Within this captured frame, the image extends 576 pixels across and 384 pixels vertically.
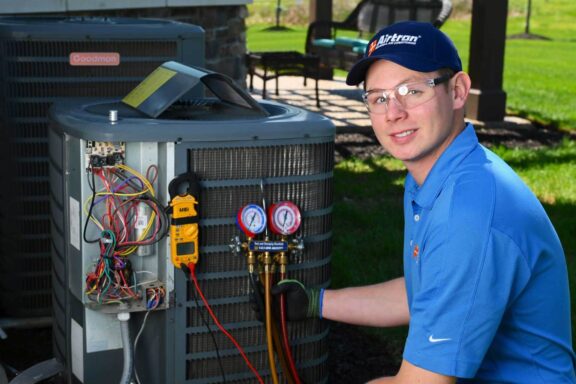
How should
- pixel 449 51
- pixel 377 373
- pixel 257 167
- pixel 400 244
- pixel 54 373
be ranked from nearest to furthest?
pixel 449 51, pixel 257 167, pixel 54 373, pixel 377 373, pixel 400 244

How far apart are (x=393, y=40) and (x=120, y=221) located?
113 cm

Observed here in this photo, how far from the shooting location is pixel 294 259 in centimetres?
343

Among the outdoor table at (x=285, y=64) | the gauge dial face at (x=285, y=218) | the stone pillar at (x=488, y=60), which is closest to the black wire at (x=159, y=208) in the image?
the gauge dial face at (x=285, y=218)

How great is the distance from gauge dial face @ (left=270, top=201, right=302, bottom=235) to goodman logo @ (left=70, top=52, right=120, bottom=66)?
1429 millimetres

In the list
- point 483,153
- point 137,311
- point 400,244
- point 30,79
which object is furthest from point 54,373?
point 400,244

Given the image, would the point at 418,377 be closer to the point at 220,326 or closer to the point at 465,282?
the point at 465,282

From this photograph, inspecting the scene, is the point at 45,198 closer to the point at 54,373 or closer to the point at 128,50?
the point at 128,50

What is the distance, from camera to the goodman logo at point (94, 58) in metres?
4.36

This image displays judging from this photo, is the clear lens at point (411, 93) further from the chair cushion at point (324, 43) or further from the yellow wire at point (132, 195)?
the chair cushion at point (324, 43)

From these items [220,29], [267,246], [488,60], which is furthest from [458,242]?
[488,60]

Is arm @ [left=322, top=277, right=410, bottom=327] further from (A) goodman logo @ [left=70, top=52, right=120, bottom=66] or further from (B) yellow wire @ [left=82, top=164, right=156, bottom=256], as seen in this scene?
(A) goodman logo @ [left=70, top=52, right=120, bottom=66]

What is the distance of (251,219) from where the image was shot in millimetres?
3264

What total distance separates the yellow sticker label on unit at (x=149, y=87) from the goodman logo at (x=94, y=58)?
787mm

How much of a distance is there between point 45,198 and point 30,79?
52 cm
